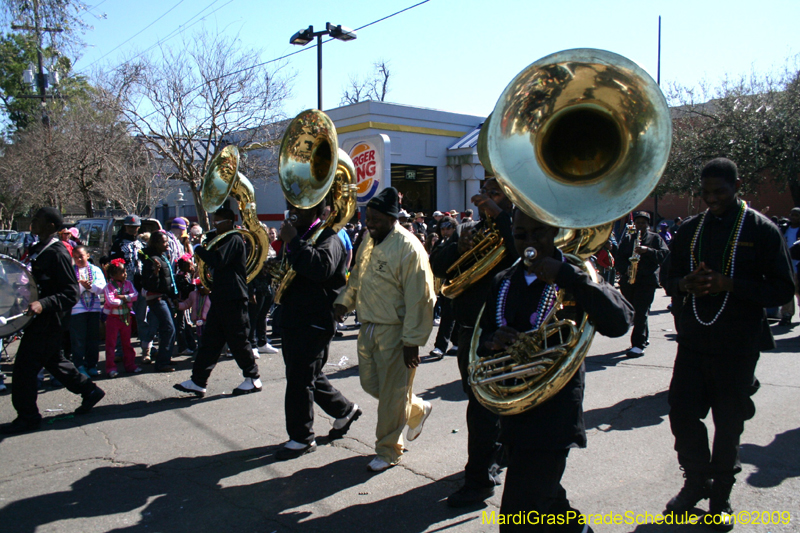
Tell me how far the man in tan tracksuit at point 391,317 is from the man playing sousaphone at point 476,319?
0.21 meters

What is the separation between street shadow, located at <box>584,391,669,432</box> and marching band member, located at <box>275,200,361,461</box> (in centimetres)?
225

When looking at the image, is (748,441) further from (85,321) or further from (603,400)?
(85,321)

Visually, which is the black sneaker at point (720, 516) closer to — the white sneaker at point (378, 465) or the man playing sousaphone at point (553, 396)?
the man playing sousaphone at point (553, 396)

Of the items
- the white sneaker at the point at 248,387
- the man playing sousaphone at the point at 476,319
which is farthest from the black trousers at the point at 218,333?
the man playing sousaphone at the point at 476,319

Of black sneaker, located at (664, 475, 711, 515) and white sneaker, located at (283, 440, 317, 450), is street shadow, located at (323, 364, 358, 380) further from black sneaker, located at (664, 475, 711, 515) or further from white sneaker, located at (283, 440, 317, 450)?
black sneaker, located at (664, 475, 711, 515)

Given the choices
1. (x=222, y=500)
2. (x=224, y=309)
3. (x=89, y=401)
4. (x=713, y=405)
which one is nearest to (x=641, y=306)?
(x=713, y=405)

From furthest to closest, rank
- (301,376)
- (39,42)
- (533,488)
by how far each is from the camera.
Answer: (39,42) → (301,376) → (533,488)

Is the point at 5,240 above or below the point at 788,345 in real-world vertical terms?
above

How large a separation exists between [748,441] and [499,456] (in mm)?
1967

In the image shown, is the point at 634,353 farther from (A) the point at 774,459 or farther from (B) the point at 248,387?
(B) the point at 248,387

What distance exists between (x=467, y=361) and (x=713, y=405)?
1390 millimetres

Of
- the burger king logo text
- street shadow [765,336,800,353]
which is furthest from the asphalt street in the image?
the burger king logo text

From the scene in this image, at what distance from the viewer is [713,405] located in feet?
10.5

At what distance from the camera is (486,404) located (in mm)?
2535
